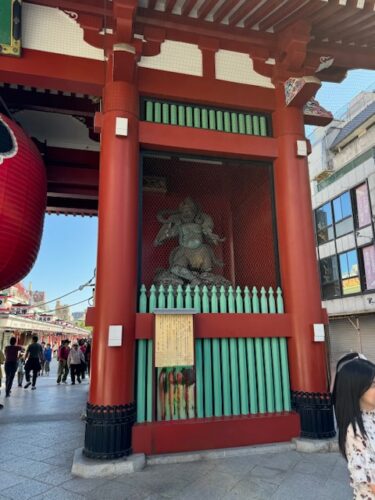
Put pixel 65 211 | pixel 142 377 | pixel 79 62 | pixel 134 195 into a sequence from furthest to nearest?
pixel 65 211
pixel 79 62
pixel 134 195
pixel 142 377

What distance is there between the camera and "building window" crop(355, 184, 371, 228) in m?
17.6

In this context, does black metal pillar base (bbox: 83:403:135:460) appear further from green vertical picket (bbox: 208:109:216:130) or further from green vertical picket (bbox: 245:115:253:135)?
green vertical picket (bbox: 245:115:253:135)

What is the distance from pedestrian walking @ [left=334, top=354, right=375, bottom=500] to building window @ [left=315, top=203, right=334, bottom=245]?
2009cm

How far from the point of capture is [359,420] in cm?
165

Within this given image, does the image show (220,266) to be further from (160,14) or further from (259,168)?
(160,14)

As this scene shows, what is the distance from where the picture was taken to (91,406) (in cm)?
384

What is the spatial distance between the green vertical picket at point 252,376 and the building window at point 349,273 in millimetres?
15321

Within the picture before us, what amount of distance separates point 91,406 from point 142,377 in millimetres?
620

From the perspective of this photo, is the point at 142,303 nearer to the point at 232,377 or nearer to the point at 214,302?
the point at 214,302

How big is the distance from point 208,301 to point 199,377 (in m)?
0.92

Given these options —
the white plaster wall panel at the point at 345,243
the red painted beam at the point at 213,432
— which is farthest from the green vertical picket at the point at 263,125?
the white plaster wall panel at the point at 345,243

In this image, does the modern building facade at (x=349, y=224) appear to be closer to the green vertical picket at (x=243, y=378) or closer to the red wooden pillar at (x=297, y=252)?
the red wooden pillar at (x=297, y=252)

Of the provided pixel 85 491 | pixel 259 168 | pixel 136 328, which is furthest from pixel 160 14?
pixel 85 491

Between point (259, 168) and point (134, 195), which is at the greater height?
point (259, 168)
